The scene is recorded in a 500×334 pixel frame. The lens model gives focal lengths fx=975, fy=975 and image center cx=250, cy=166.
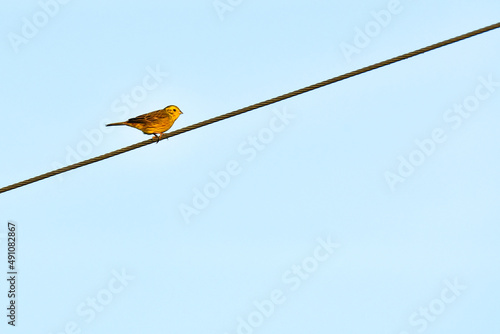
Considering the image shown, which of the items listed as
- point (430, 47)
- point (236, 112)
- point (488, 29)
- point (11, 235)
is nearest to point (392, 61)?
point (430, 47)

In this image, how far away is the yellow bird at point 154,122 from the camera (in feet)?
46.7

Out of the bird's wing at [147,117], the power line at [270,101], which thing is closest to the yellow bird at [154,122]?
the bird's wing at [147,117]

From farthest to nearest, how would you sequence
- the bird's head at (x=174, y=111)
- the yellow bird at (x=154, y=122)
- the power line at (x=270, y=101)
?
the bird's head at (x=174, y=111), the yellow bird at (x=154, y=122), the power line at (x=270, y=101)

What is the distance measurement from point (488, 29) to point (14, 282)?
9.23m

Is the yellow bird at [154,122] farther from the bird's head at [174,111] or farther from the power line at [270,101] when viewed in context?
the power line at [270,101]

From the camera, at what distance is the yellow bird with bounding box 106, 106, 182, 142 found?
14242 mm

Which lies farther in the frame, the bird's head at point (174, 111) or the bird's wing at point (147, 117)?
the bird's head at point (174, 111)

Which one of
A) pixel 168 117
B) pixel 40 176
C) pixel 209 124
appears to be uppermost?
pixel 168 117

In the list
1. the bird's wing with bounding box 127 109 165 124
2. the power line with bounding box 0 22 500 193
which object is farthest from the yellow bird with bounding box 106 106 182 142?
the power line with bounding box 0 22 500 193

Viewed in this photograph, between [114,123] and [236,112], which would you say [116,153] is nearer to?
[236,112]

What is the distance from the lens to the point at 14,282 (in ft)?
51.0

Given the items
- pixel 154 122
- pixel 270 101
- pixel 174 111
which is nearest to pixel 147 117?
pixel 154 122

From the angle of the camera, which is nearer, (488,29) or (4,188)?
(488,29)

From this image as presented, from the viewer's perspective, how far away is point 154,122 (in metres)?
14.3
